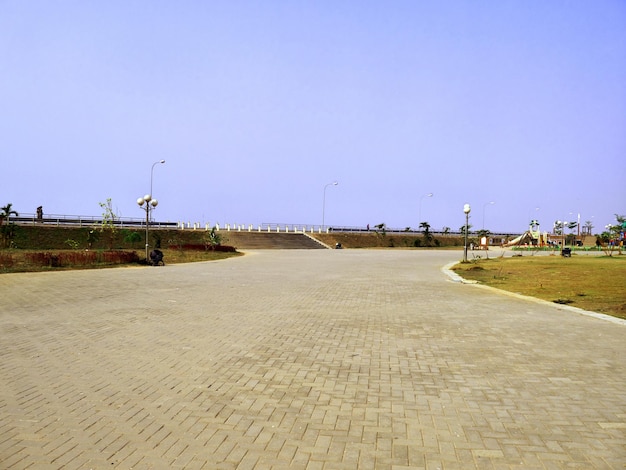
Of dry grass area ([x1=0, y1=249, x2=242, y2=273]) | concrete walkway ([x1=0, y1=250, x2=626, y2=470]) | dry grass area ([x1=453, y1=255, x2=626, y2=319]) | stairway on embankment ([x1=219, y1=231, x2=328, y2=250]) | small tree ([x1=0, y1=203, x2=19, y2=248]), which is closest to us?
concrete walkway ([x1=0, y1=250, x2=626, y2=470])

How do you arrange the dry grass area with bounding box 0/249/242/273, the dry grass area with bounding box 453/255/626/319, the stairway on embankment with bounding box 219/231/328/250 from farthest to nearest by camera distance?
the stairway on embankment with bounding box 219/231/328/250, the dry grass area with bounding box 0/249/242/273, the dry grass area with bounding box 453/255/626/319

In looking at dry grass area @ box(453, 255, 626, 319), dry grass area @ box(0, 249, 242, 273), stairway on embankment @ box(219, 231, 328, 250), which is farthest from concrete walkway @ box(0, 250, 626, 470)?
stairway on embankment @ box(219, 231, 328, 250)

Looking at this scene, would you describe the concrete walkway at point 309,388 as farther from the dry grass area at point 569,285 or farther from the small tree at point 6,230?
the small tree at point 6,230

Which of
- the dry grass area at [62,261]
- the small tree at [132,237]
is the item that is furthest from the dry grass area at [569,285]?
the small tree at [132,237]

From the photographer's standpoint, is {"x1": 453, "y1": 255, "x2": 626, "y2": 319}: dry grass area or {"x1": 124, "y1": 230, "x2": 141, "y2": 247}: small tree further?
{"x1": 124, "y1": 230, "x2": 141, "y2": 247}: small tree

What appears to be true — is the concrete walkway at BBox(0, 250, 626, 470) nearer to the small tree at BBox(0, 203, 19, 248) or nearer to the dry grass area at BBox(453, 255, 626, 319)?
the dry grass area at BBox(453, 255, 626, 319)

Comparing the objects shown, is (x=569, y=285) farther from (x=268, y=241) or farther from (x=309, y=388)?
(x=268, y=241)

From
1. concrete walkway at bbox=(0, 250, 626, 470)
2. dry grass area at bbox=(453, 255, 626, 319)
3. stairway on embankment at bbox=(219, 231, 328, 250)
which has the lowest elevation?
concrete walkway at bbox=(0, 250, 626, 470)

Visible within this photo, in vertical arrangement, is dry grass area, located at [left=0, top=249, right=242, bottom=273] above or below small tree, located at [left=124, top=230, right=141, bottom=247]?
below

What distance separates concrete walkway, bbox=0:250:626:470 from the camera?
3799 mm

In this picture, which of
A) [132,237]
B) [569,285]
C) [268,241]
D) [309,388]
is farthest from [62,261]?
[268,241]

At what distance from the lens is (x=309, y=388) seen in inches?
213

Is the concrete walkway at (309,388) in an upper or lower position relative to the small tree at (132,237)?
lower

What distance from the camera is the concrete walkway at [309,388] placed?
3.80 meters
